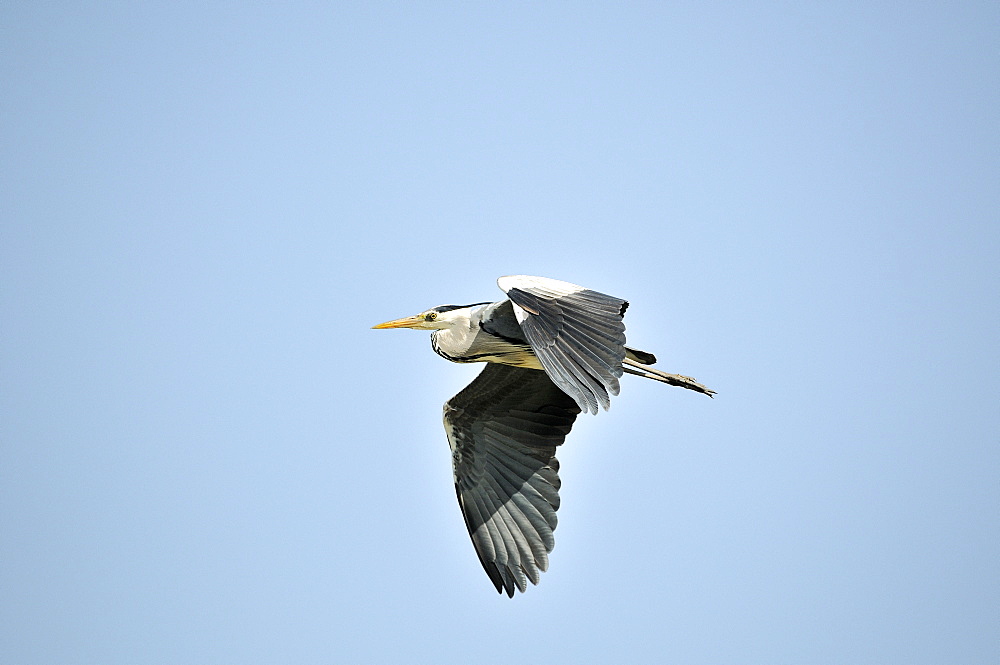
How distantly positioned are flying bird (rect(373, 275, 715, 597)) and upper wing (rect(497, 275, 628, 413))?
25 mm

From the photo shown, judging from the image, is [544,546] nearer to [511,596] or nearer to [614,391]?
[511,596]

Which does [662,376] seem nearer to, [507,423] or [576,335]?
[507,423]

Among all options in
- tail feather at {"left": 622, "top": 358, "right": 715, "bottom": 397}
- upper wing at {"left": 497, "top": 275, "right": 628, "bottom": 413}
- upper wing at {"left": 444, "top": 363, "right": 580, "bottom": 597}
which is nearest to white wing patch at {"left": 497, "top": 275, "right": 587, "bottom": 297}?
upper wing at {"left": 497, "top": 275, "right": 628, "bottom": 413}

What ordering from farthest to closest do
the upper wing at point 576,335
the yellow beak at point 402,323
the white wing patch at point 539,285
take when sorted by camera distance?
the yellow beak at point 402,323 → the white wing patch at point 539,285 → the upper wing at point 576,335

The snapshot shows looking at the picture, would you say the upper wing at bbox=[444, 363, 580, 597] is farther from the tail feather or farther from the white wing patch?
the white wing patch

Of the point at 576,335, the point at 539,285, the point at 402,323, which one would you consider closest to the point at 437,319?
→ the point at 402,323

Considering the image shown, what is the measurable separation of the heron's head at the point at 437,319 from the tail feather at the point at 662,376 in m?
1.12

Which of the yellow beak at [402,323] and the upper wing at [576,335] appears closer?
the upper wing at [576,335]

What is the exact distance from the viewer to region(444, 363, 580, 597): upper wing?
23.1ft

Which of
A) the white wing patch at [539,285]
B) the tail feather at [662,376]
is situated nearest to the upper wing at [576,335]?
the white wing patch at [539,285]

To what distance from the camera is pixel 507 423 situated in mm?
7465

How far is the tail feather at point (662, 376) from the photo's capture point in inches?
268

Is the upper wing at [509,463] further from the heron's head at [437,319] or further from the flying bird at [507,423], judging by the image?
the heron's head at [437,319]

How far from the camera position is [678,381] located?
702 cm
